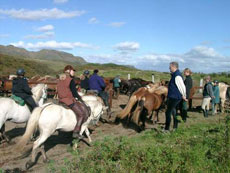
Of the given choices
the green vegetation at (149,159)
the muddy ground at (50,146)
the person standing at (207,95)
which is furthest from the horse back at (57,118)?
the person standing at (207,95)

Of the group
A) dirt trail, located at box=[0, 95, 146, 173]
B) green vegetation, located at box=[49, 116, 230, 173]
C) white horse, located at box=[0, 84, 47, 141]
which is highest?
white horse, located at box=[0, 84, 47, 141]

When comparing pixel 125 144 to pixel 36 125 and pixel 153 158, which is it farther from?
pixel 36 125

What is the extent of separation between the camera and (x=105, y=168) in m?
4.02

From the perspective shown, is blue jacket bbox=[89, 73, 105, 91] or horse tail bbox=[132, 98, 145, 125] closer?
horse tail bbox=[132, 98, 145, 125]

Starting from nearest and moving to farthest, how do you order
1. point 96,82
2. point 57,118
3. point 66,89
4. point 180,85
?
point 57,118, point 66,89, point 180,85, point 96,82

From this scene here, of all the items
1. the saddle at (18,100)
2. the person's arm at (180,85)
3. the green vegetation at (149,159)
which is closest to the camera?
the green vegetation at (149,159)

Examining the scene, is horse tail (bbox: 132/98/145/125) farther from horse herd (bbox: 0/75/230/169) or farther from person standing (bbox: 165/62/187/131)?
person standing (bbox: 165/62/187/131)

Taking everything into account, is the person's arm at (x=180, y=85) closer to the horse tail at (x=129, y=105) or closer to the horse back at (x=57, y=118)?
the horse tail at (x=129, y=105)

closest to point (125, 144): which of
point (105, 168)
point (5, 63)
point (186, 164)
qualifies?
point (105, 168)

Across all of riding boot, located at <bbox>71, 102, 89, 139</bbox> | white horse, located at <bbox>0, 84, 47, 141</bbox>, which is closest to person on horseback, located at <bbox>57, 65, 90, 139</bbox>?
riding boot, located at <bbox>71, 102, 89, 139</bbox>

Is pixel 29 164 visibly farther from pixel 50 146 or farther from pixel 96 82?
pixel 96 82

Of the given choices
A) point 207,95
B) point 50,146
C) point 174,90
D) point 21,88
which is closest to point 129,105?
point 174,90

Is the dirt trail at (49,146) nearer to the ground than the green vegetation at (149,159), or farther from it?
A: nearer to the ground

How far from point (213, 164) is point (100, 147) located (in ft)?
6.80
